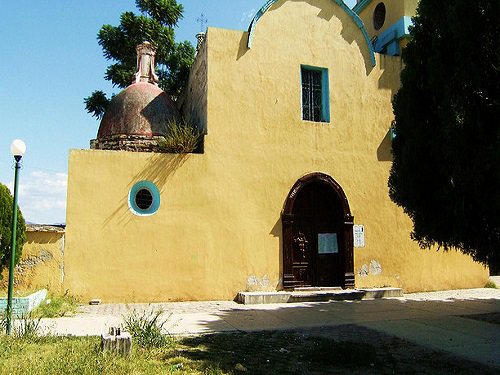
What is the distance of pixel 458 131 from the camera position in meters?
6.60

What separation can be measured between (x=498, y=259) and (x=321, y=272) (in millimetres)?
5941

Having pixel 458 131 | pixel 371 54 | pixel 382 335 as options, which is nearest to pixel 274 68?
pixel 371 54

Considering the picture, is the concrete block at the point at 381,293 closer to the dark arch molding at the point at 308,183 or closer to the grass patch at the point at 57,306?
the dark arch molding at the point at 308,183

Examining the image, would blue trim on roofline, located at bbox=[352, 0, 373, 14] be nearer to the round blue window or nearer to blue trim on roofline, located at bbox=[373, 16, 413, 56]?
blue trim on roofline, located at bbox=[373, 16, 413, 56]

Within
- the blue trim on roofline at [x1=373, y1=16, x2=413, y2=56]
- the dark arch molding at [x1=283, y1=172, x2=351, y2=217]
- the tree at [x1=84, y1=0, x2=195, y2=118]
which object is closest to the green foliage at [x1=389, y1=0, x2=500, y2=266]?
the dark arch molding at [x1=283, y1=172, x2=351, y2=217]

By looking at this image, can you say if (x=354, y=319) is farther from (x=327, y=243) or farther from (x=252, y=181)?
(x=252, y=181)

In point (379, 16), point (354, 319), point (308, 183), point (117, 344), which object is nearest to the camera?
point (117, 344)

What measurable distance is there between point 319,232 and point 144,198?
464 centimetres

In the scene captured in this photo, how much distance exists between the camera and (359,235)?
12.6 m

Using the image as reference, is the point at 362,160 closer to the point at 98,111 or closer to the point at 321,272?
the point at 321,272

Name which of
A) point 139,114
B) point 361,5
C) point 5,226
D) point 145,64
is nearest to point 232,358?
point 5,226

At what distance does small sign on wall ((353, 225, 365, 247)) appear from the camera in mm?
12594

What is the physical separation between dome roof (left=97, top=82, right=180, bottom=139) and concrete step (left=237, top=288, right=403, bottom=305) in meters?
4.91

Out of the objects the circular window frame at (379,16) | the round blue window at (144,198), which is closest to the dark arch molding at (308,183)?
the round blue window at (144,198)
